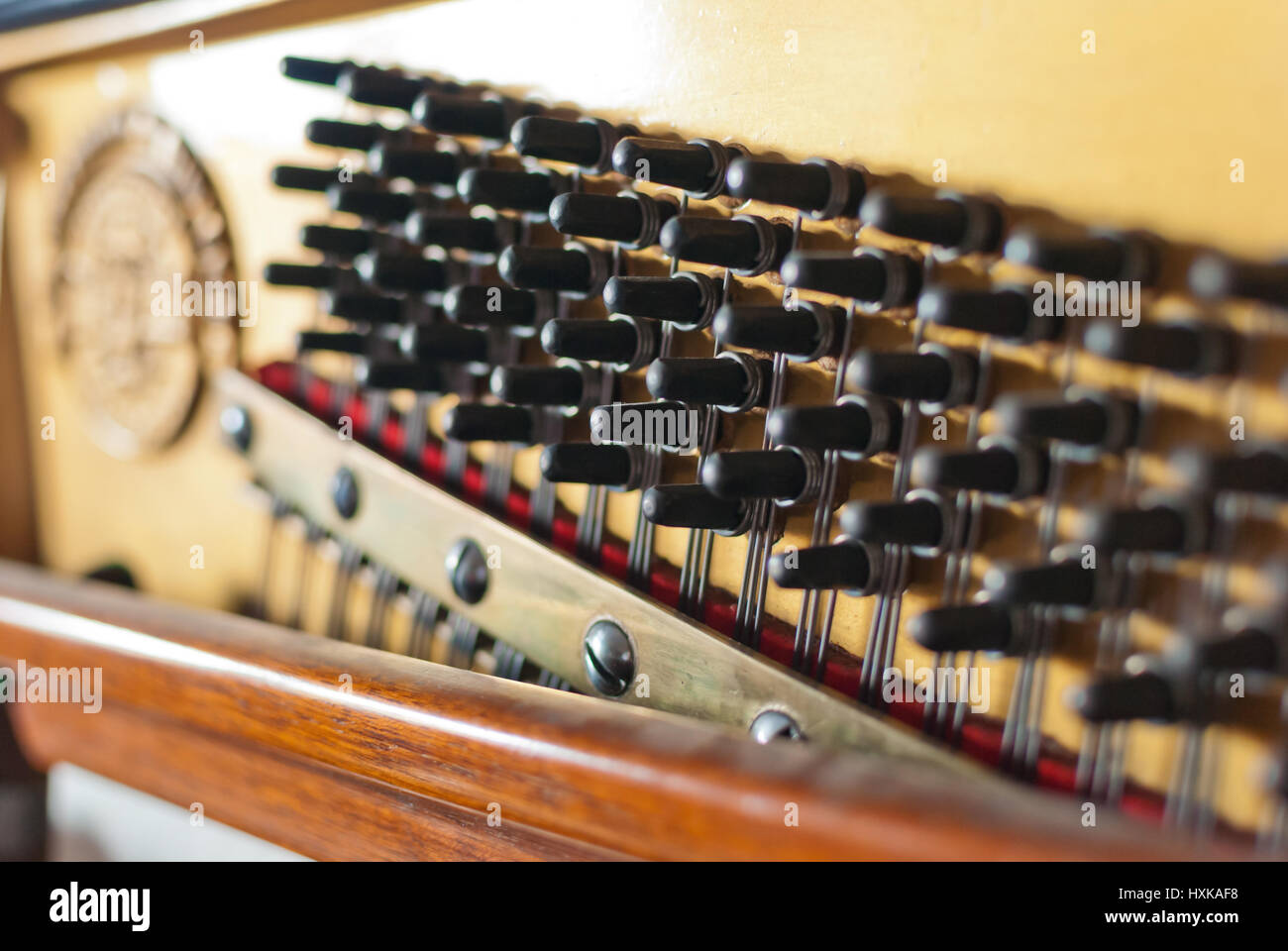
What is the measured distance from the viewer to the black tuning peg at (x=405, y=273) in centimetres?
101

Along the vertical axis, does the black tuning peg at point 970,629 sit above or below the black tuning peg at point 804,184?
below

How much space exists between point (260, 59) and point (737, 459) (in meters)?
0.86

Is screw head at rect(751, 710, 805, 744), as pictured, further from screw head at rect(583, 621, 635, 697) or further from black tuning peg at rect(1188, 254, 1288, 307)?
black tuning peg at rect(1188, 254, 1288, 307)

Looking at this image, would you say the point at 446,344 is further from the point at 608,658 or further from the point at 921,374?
the point at 921,374

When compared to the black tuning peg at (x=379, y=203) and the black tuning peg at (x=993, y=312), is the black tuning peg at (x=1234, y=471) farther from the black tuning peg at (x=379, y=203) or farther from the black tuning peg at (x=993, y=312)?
the black tuning peg at (x=379, y=203)

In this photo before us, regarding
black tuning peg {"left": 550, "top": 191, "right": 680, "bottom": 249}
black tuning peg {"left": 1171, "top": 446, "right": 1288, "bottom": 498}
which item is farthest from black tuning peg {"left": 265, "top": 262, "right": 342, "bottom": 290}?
black tuning peg {"left": 1171, "top": 446, "right": 1288, "bottom": 498}

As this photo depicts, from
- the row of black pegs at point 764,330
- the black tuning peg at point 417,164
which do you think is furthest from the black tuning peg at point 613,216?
the black tuning peg at point 417,164

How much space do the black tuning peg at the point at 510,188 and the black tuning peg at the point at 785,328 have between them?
0.80ft

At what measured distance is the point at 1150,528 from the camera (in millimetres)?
582

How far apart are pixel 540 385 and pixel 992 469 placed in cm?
36

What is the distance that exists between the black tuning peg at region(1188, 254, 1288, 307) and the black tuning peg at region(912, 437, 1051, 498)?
5.1 inches

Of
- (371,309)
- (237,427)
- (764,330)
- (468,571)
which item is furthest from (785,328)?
(237,427)

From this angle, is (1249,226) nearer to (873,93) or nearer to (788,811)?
(873,93)

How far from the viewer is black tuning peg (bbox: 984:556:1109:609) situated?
2.00ft
